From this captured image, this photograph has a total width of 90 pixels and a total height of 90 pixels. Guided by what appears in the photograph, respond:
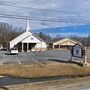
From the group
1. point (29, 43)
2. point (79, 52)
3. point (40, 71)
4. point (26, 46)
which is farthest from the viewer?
point (26, 46)

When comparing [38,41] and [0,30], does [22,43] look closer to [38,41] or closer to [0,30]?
[38,41]

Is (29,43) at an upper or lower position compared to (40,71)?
upper

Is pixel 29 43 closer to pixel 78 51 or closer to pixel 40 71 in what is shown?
pixel 78 51

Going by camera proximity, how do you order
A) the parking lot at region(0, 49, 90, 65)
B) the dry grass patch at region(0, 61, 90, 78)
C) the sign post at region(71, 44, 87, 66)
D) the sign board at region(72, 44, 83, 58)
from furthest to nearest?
the parking lot at region(0, 49, 90, 65)
the sign board at region(72, 44, 83, 58)
the sign post at region(71, 44, 87, 66)
the dry grass patch at region(0, 61, 90, 78)

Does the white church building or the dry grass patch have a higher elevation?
the white church building

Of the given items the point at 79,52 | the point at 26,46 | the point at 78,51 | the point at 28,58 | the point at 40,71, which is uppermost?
the point at 26,46

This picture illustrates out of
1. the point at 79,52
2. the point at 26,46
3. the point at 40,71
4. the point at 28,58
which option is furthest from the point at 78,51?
the point at 26,46

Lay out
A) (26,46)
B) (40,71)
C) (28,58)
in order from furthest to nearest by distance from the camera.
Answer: (26,46), (28,58), (40,71)

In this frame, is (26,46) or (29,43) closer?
(29,43)

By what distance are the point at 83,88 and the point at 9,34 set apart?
104 metres

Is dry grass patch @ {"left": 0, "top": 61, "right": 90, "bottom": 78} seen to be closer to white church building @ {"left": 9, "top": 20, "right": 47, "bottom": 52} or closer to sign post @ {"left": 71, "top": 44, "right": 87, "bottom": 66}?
sign post @ {"left": 71, "top": 44, "right": 87, "bottom": 66}

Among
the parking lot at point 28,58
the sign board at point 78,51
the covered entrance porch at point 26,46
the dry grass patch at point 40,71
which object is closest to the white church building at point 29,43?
the covered entrance porch at point 26,46

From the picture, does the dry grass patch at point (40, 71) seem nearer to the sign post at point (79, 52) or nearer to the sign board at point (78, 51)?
the sign post at point (79, 52)

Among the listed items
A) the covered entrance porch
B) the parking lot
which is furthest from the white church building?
the parking lot
